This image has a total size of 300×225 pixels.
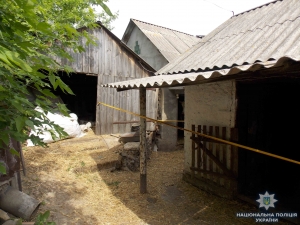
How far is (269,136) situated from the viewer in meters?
4.91

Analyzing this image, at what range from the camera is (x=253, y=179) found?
473 cm

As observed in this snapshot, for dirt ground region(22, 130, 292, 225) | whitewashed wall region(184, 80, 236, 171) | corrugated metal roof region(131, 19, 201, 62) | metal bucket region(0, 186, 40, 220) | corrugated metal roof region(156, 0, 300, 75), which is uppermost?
corrugated metal roof region(131, 19, 201, 62)

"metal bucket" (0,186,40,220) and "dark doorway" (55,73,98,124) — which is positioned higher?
"dark doorway" (55,73,98,124)

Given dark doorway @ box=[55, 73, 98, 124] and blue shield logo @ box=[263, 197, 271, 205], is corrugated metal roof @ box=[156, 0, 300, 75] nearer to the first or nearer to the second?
blue shield logo @ box=[263, 197, 271, 205]

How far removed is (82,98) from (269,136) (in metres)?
11.2

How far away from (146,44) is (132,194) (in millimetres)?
8766

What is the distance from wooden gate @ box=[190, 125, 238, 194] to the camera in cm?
419

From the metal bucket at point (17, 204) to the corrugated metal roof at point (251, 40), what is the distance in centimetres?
393

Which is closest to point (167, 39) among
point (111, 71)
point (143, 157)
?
point (111, 71)

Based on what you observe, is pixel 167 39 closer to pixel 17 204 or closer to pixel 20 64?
pixel 17 204

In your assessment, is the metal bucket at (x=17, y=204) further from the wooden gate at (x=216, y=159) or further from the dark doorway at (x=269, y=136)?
the dark doorway at (x=269, y=136)

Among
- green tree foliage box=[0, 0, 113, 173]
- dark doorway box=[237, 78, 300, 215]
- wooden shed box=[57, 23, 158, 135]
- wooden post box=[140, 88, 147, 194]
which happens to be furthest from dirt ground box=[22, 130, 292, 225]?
green tree foliage box=[0, 0, 113, 173]

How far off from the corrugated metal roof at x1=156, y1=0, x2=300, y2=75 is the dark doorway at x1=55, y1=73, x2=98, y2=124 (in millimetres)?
8738

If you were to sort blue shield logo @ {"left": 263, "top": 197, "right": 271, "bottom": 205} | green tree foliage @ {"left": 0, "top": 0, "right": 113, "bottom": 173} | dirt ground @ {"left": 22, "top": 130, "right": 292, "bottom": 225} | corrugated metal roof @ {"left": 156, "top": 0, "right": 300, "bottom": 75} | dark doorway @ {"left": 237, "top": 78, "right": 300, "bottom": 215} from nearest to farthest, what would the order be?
green tree foliage @ {"left": 0, "top": 0, "right": 113, "bottom": 173}, corrugated metal roof @ {"left": 156, "top": 0, "right": 300, "bottom": 75}, dirt ground @ {"left": 22, "top": 130, "right": 292, "bottom": 225}, blue shield logo @ {"left": 263, "top": 197, "right": 271, "bottom": 205}, dark doorway @ {"left": 237, "top": 78, "right": 300, "bottom": 215}
